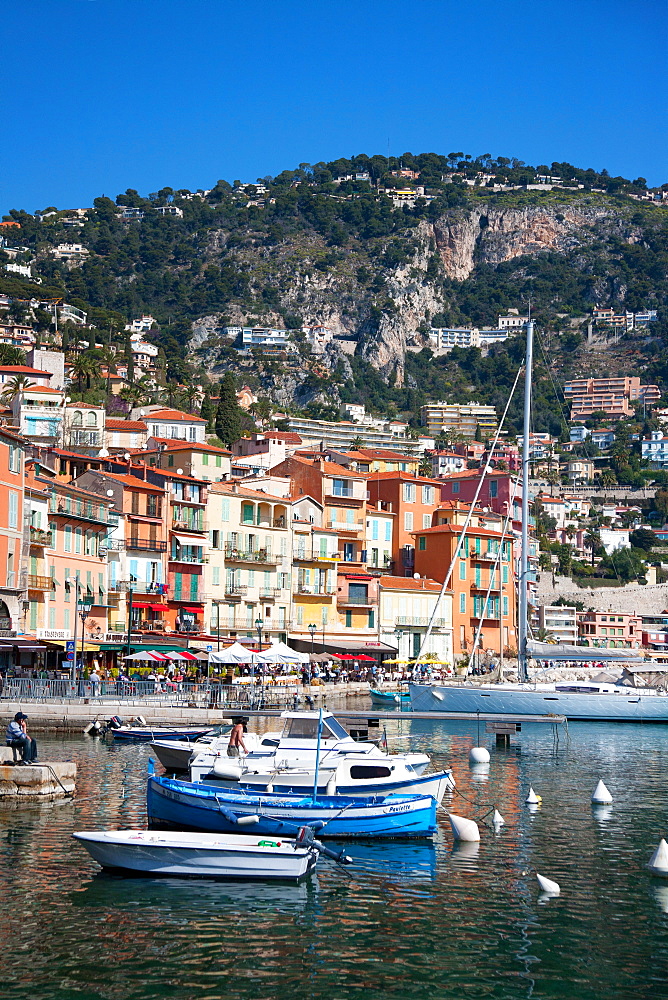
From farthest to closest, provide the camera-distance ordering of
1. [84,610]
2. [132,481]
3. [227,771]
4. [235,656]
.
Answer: [132,481] → [84,610] → [235,656] → [227,771]

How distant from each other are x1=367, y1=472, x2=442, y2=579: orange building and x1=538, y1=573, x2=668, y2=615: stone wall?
6341cm

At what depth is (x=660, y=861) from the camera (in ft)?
74.1

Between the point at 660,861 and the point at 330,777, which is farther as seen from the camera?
the point at 330,777

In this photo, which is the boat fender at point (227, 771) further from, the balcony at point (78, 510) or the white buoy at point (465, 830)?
the balcony at point (78, 510)

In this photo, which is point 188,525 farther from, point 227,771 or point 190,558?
point 227,771

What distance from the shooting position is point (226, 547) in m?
69.8

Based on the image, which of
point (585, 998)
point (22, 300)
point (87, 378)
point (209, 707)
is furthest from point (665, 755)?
point (22, 300)

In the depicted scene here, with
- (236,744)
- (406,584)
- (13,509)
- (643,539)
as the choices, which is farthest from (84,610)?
(643,539)

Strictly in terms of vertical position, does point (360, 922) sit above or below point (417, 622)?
below

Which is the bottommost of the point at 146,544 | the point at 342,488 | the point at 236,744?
the point at 236,744

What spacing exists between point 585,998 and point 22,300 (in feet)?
611

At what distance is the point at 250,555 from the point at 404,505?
21.8 metres

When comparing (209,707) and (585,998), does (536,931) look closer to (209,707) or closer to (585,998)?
(585,998)

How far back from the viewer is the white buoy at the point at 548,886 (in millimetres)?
20797
